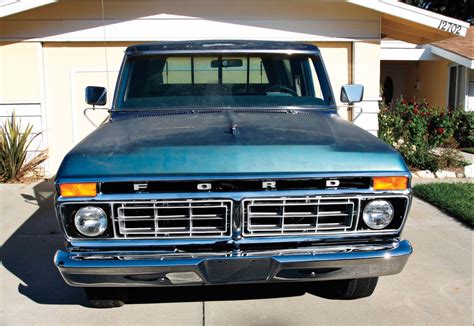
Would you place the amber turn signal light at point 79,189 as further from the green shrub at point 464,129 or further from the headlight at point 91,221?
the green shrub at point 464,129

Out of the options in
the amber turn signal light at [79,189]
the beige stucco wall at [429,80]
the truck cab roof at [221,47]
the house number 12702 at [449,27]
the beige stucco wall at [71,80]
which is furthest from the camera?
the beige stucco wall at [429,80]

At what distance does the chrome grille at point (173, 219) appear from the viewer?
10.3 ft

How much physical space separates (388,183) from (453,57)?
11.8 meters

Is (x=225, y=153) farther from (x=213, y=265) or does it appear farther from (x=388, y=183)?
(x=388, y=183)

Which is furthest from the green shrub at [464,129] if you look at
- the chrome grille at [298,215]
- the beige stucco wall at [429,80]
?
the chrome grille at [298,215]

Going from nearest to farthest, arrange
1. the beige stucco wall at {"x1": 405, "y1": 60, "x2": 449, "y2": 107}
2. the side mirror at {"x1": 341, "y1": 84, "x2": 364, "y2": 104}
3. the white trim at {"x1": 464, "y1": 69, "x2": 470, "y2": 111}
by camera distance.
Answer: the side mirror at {"x1": 341, "y1": 84, "x2": 364, "y2": 104}
the white trim at {"x1": 464, "y1": 69, "x2": 470, "y2": 111}
the beige stucco wall at {"x1": 405, "y1": 60, "x2": 449, "y2": 107}

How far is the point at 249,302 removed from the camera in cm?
404

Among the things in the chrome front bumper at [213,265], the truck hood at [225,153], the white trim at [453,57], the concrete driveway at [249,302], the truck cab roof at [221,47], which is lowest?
the concrete driveway at [249,302]

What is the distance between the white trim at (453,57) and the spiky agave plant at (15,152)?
10376mm

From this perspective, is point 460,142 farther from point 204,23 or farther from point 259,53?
point 259,53

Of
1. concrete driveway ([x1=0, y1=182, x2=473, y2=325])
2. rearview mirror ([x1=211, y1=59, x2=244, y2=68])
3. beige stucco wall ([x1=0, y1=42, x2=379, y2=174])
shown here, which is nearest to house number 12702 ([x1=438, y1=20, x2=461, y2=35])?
beige stucco wall ([x1=0, y1=42, x2=379, y2=174])

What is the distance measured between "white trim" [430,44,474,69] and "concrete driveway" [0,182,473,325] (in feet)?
30.5

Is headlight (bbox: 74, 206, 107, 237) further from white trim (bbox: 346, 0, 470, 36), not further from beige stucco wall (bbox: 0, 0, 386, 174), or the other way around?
white trim (bbox: 346, 0, 470, 36)

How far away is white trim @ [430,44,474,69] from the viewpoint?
13074 millimetres
